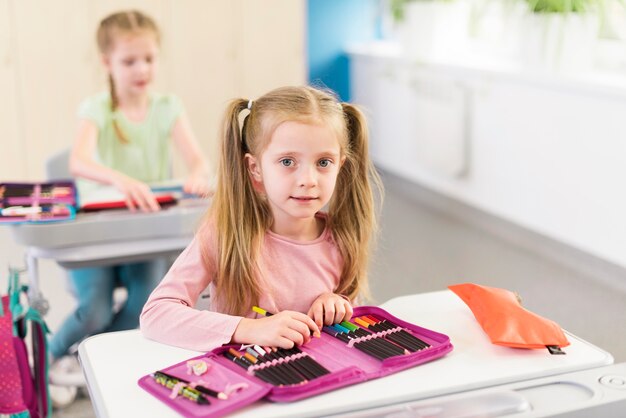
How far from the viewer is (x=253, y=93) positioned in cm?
514

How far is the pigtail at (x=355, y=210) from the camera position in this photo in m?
1.54

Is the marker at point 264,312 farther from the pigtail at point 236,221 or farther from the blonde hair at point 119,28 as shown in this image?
the blonde hair at point 119,28

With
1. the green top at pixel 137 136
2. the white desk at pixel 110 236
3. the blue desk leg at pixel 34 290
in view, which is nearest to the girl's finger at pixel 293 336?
the white desk at pixel 110 236

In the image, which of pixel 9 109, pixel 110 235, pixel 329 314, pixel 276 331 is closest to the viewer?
pixel 276 331

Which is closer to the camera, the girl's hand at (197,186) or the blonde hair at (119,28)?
the girl's hand at (197,186)

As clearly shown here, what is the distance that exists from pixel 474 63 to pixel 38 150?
2361 mm

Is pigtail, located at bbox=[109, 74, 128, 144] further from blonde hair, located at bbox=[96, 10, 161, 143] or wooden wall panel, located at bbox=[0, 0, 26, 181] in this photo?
wooden wall panel, located at bbox=[0, 0, 26, 181]

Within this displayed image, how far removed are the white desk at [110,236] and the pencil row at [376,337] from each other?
2.43ft

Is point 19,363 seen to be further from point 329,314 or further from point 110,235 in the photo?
point 329,314

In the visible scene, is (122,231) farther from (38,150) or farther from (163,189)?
(38,150)

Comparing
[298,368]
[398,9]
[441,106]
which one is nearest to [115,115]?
[298,368]

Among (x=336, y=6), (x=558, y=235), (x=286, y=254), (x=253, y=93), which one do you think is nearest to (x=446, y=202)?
(x=558, y=235)

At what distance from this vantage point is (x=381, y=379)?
4.01 ft

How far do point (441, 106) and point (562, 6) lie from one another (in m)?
1.03
